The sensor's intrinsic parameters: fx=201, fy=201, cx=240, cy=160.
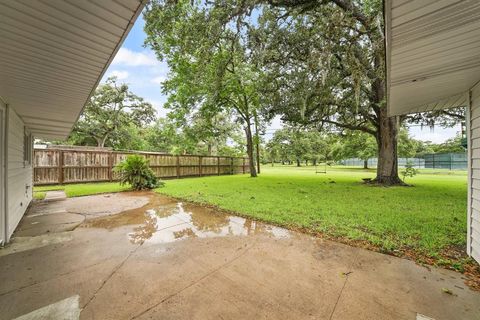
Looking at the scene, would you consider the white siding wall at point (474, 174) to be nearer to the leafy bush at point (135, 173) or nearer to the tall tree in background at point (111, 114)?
the leafy bush at point (135, 173)

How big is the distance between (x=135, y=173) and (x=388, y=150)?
10.7 m

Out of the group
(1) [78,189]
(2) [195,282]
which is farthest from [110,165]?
(2) [195,282]

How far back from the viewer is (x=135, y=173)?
806 centimetres

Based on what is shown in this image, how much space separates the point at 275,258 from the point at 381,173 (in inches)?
348

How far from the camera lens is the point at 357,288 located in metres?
1.86

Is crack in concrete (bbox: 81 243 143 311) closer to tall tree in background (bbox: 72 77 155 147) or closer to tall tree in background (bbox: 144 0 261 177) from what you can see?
tall tree in background (bbox: 144 0 261 177)

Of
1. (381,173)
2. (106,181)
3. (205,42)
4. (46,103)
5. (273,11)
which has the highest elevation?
(273,11)

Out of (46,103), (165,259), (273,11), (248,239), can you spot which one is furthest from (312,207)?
(273,11)

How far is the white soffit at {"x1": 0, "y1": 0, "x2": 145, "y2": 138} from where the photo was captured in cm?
137

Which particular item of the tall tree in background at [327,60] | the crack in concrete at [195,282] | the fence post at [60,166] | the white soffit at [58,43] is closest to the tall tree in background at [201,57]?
the tall tree in background at [327,60]

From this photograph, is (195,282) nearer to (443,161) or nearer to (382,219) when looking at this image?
(382,219)

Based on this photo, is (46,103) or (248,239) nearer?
(248,239)

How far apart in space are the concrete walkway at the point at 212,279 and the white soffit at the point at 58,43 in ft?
7.19

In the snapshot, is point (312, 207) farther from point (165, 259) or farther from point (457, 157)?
point (457, 157)
